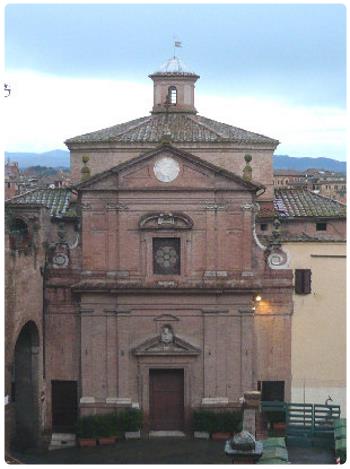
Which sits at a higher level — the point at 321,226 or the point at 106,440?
the point at 321,226

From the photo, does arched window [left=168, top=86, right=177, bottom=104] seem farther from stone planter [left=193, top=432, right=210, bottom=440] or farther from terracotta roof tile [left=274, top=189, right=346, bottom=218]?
stone planter [left=193, top=432, right=210, bottom=440]

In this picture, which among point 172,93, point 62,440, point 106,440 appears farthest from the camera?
point 172,93

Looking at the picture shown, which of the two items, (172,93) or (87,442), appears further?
(172,93)

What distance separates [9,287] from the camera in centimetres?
2355

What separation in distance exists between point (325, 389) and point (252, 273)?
426 centimetres

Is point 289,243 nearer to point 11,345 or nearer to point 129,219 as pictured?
point 129,219

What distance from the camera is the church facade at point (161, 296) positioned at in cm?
2697

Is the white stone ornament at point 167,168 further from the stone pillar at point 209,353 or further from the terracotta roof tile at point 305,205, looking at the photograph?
the stone pillar at point 209,353

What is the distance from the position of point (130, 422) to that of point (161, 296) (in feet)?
12.3

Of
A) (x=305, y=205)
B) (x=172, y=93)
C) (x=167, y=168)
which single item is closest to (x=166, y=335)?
(x=167, y=168)

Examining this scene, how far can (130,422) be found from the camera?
26.8m

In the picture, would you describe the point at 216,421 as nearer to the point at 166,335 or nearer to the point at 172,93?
the point at 166,335

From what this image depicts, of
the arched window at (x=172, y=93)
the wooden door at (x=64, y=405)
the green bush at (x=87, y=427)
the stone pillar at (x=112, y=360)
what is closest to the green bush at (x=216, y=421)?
the stone pillar at (x=112, y=360)

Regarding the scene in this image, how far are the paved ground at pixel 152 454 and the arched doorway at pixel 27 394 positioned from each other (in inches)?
28.5
